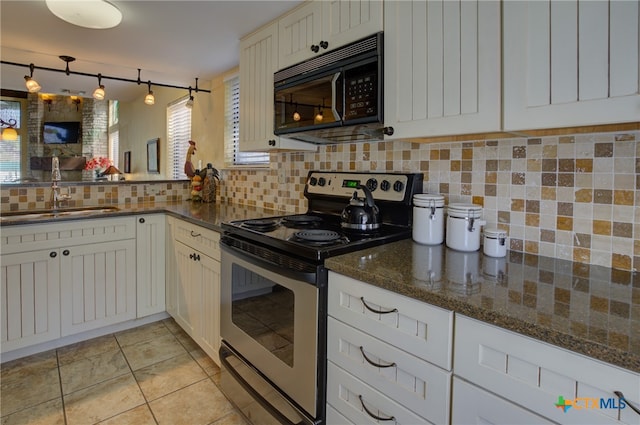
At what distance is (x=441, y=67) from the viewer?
4.08 feet

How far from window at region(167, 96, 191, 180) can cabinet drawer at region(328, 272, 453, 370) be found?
346 cm

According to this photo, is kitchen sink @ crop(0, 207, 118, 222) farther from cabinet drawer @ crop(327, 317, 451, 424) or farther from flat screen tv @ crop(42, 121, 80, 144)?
flat screen tv @ crop(42, 121, 80, 144)

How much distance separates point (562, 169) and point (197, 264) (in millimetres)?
1955

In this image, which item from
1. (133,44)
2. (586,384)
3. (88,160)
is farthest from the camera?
(88,160)

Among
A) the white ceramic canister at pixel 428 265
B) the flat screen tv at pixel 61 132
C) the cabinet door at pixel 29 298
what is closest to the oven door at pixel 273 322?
the white ceramic canister at pixel 428 265

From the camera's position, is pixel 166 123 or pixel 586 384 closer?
pixel 586 384

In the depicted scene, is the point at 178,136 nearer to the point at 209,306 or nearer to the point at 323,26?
the point at 209,306

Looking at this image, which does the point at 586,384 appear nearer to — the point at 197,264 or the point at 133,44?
the point at 197,264

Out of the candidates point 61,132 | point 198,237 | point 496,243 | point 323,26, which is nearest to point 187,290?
point 198,237

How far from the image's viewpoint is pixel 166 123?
457cm

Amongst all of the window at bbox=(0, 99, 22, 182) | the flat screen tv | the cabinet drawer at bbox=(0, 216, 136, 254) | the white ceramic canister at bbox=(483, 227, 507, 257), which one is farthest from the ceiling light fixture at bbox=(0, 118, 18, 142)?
the white ceramic canister at bbox=(483, 227, 507, 257)

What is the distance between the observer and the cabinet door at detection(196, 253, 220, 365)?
6.49 feet

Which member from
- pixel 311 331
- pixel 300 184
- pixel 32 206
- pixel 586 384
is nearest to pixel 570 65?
pixel 586 384

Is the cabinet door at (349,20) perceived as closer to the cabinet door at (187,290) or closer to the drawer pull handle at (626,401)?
the drawer pull handle at (626,401)
